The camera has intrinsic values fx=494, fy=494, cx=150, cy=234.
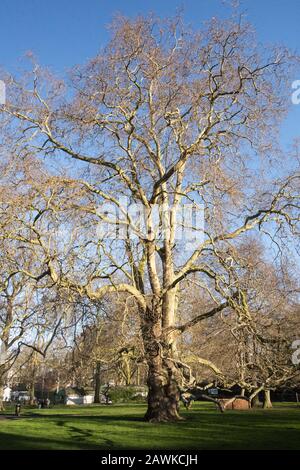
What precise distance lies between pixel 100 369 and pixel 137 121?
959 centimetres

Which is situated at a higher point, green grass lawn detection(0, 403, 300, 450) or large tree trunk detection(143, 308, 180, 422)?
large tree trunk detection(143, 308, 180, 422)

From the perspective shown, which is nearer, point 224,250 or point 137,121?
point 224,250

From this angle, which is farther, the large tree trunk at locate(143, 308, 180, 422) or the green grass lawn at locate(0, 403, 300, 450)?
the large tree trunk at locate(143, 308, 180, 422)

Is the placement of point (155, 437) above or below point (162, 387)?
below

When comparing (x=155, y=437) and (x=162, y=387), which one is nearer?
(x=155, y=437)

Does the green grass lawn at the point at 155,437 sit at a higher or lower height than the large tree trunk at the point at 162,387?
lower

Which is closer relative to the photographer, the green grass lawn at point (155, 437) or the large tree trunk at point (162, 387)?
the green grass lawn at point (155, 437)

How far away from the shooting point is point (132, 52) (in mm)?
14805

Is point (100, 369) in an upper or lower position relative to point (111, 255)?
lower

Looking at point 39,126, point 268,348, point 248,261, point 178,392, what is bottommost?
point 178,392
